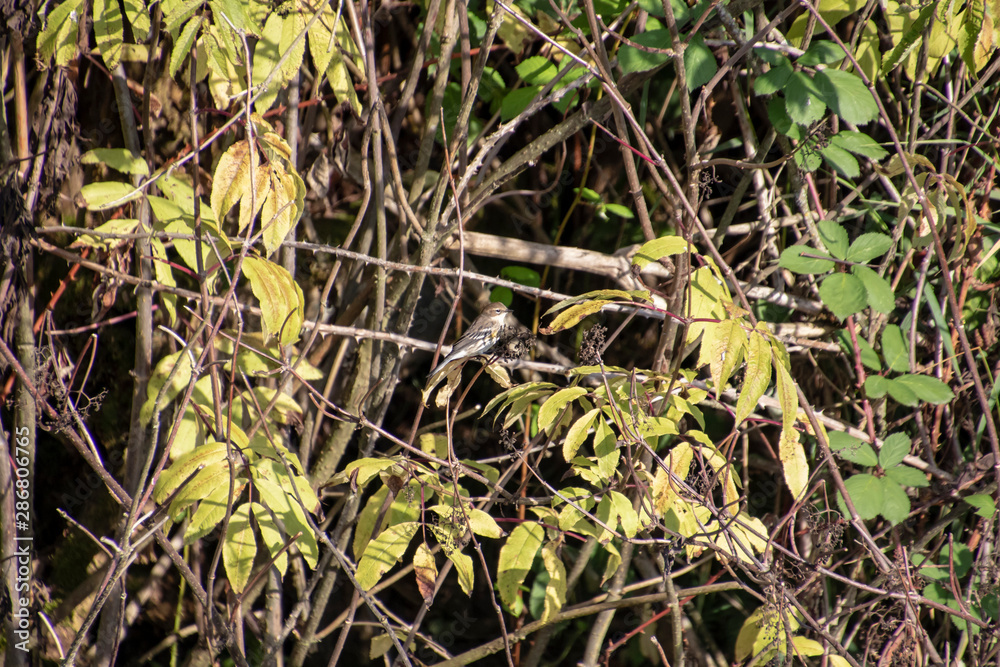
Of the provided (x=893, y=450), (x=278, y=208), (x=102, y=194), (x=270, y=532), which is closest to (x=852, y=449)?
(x=893, y=450)

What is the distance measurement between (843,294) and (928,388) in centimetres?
48

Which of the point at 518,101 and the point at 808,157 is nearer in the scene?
the point at 808,157

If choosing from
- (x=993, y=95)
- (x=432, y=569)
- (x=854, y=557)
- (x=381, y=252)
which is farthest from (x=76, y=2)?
(x=993, y=95)

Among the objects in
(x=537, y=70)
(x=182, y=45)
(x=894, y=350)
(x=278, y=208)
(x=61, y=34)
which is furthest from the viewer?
(x=537, y=70)

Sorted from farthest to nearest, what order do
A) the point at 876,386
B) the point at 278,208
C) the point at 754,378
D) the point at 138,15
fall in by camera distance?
the point at 876,386
the point at 138,15
the point at 278,208
the point at 754,378

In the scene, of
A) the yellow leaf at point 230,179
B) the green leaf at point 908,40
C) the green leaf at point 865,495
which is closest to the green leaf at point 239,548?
the yellow leaf at point 230,179

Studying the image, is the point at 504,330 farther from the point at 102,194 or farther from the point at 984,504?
the point at 984,504

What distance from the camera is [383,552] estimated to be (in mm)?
1998

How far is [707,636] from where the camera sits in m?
3.20

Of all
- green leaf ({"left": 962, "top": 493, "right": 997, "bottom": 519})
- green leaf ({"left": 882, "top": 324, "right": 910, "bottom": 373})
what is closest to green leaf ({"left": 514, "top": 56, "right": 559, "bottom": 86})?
green leaf ({"left": 882, "top": 324, "right": 910, "bottom": 373})

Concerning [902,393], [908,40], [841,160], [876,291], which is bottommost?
[902,393]

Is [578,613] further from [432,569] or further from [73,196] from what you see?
[73,196]

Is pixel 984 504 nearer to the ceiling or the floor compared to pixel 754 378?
Result: nearer to the floor

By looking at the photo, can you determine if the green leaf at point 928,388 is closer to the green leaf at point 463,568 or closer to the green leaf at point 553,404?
the green leaf at point 553,404
